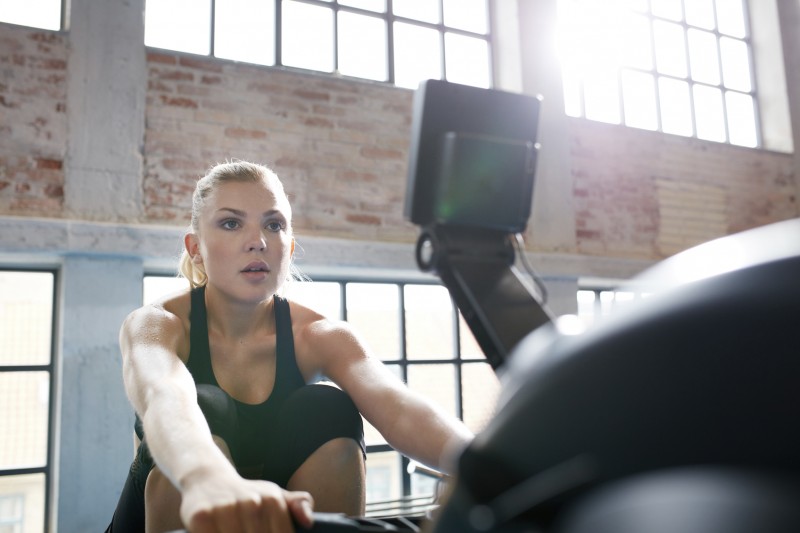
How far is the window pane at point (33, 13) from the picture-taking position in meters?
3.21

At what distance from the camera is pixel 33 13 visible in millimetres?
3240

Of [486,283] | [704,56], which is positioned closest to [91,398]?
[486,283]

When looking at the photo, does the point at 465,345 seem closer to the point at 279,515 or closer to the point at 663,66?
the point at 663,66

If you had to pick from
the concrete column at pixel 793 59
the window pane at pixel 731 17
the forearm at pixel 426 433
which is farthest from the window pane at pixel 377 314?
the window pane at pixel 731 17

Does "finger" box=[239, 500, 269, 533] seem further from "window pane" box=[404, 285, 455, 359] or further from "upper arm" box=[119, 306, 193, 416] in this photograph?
"window pane" box=[404, 285, 455, 359]

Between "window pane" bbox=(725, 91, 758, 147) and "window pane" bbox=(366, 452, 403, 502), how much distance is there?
358 cm

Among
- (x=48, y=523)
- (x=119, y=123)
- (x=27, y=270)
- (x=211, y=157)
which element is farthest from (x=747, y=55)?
(x=48, y=523)

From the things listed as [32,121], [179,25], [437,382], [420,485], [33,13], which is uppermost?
[179,25]

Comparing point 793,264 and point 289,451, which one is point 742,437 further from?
point 289,451

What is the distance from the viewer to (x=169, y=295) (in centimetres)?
172

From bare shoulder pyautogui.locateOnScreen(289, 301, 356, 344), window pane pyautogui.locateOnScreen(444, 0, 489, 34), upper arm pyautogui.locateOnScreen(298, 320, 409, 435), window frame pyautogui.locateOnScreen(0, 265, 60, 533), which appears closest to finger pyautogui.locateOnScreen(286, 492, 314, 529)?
upper arm pyautogui.locateOnScreen(298, 320, 409, 435)

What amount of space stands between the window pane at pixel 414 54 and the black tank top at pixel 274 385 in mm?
2645

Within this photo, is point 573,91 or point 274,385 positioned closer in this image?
point 274,385

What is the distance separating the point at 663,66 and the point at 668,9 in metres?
0.48
